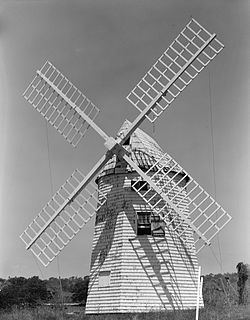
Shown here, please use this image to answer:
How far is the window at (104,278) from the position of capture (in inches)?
485

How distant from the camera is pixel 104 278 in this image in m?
12.4

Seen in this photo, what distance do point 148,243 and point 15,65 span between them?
521cm

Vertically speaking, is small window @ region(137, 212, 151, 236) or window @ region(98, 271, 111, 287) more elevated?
small window @ region(137, 212, 151, 236)

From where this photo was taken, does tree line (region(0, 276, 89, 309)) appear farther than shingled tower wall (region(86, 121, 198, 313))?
Yes

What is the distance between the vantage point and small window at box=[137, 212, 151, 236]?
12.5 m

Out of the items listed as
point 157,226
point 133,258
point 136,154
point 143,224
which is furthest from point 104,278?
point 136,154

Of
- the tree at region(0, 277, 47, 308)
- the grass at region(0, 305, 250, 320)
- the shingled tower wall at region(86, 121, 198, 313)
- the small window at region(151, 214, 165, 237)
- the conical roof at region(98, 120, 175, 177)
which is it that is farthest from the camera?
the tree at region(0, 277, 47, 308)

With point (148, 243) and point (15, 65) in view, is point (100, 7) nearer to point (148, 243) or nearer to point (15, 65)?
point (15, 65)

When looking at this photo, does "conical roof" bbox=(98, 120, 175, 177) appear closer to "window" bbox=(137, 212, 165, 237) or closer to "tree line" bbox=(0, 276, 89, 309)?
"window" bbox=(137, 212, 165, 237)

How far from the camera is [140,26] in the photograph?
29.0 ft

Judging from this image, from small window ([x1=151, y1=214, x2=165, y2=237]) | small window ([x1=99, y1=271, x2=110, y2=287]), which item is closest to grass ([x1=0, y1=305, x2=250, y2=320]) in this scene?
small window ([x1=99, y1=271, x2=110, y2=287])

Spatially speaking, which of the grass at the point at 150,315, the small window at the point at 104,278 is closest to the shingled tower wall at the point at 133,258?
the small window at the point at 104,278

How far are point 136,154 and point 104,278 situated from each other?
3036mm

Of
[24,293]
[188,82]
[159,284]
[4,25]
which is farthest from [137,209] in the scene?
[24,293]
